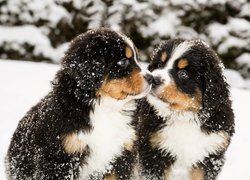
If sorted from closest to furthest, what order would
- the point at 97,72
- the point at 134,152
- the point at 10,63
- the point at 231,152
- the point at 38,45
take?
the point at 97,72
the point at 134,152
the point at 231,152
the point at 10,63
the point at 38,45

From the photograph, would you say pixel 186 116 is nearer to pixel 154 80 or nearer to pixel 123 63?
pixel 154 80

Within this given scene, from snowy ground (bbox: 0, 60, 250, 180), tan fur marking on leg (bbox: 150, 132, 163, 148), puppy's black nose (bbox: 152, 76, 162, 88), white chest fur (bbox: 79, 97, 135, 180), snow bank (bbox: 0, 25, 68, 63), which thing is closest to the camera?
white chest fur (bbox: 79, 97, 135, 180)

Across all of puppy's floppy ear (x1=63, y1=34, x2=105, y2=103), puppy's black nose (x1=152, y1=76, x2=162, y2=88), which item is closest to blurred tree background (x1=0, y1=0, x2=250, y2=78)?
puppy's black nose (x1=152, y1=76, x2=162, y2=88)

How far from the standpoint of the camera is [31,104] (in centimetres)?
748

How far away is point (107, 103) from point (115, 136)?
27 centimetres

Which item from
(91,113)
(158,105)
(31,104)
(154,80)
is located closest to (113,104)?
(91,113)

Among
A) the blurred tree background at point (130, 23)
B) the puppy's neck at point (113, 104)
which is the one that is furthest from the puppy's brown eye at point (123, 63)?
the blurred tree background at point (130, 23)

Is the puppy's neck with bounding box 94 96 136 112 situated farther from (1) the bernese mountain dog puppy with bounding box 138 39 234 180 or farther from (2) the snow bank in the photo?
(2) the snow bank

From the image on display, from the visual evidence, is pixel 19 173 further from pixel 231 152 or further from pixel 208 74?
pixel 231 152

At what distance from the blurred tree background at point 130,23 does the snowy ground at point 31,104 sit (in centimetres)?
142

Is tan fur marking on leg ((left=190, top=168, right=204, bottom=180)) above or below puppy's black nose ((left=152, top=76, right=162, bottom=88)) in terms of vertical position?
below

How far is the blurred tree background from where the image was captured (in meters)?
10.3

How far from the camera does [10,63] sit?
895 cm

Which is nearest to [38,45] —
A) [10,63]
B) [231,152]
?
[10,63]
